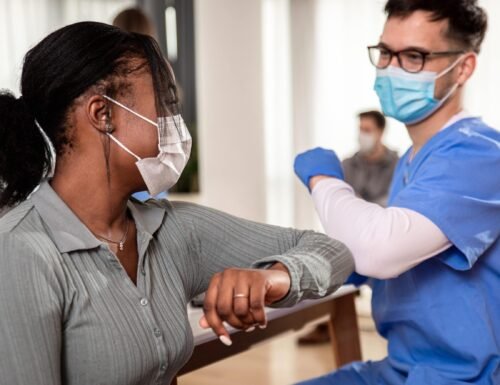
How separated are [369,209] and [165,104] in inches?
17.7

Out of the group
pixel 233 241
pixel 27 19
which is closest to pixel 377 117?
pixel 27 19

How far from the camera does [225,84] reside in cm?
461

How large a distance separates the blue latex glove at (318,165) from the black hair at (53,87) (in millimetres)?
493

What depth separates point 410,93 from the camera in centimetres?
147

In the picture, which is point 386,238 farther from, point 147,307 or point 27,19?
point 27,19

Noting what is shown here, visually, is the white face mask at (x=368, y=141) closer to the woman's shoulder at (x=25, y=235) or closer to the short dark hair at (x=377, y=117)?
the short dark hair at (x=377, y=117)

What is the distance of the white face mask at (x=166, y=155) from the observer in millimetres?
1068

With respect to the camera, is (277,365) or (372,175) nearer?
(277,365)

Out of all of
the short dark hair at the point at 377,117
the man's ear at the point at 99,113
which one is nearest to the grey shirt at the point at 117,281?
the man's ear at the point at 99,113

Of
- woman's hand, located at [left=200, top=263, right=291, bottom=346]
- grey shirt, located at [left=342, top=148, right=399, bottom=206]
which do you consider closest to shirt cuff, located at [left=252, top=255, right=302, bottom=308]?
woman's hand, located at [left=200, top=263, right=291, bottom=346]

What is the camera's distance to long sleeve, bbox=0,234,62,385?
2.79 ft

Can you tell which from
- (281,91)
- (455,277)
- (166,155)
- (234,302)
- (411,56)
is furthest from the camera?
(281,91)

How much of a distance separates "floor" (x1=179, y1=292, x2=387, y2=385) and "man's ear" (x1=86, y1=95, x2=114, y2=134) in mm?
2020

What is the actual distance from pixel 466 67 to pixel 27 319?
1.06 m
